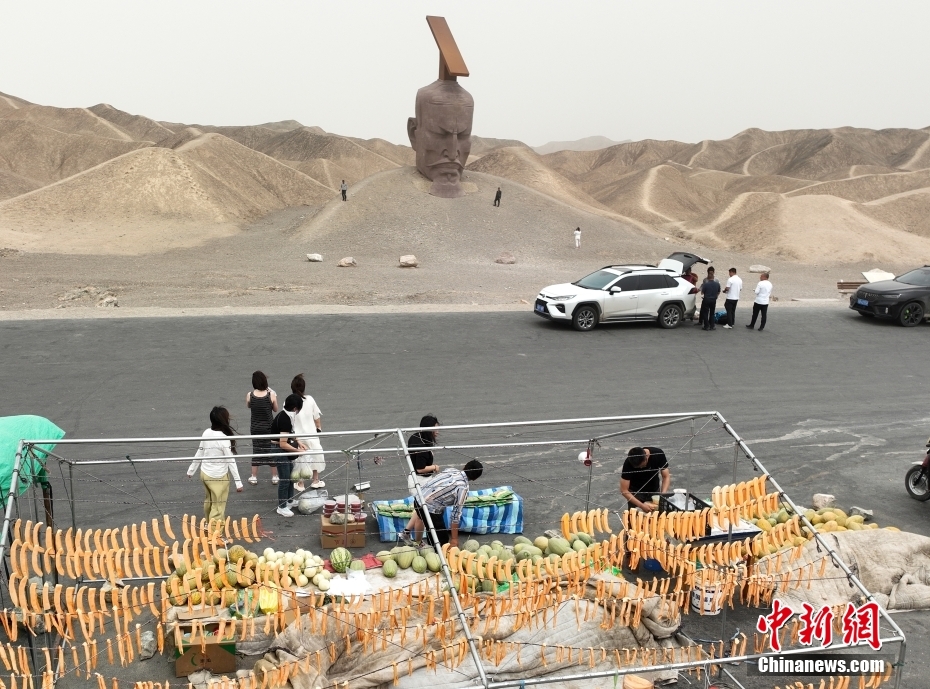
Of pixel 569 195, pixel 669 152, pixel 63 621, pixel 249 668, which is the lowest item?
pixel 249 668

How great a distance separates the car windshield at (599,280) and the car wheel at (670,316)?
63.7 inches

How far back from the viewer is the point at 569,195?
6531 centimetres

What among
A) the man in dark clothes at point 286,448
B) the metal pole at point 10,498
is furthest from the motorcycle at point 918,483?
the metal pole at point 10,498

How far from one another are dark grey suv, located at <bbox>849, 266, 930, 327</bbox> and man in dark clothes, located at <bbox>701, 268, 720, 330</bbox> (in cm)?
525

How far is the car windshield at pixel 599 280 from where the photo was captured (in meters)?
20.5

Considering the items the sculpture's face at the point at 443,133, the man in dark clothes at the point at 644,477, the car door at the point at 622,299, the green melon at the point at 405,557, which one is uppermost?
the sculpture's face at the point at 443,133

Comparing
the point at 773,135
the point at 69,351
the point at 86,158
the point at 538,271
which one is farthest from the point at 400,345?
the point at 773,135

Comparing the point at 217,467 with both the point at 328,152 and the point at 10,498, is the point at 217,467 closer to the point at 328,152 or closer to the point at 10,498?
the point at 10,498

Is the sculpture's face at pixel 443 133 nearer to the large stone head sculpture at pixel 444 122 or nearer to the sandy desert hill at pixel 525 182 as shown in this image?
the large stone head sculpture at pixel 444 122

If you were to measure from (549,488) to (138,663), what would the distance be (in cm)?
588

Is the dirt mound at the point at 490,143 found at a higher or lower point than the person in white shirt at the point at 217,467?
higher

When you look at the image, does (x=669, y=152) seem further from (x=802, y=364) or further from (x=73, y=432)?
(x=73, y=432)

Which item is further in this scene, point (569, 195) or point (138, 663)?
point (569, 195)

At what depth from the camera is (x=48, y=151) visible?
7888cm
